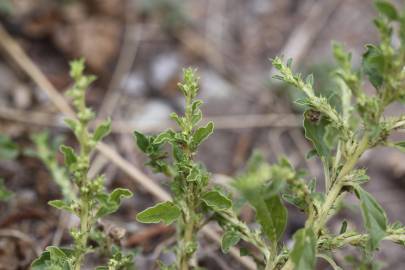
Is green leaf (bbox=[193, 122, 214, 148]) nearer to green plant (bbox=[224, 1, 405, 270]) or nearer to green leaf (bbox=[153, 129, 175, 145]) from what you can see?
green leaf (bbox=[153, 129, 175, 145])

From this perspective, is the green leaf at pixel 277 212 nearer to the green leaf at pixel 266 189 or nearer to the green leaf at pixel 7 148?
the green leaf at pixel 266 189

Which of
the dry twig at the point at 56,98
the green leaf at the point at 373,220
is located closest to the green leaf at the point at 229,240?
the green leaf at the point at 373,220

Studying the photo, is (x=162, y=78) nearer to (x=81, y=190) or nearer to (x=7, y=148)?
(x=7, y=148)

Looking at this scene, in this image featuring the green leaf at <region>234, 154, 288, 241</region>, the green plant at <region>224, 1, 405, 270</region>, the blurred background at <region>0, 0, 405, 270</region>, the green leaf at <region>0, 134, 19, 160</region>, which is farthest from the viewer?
the blurred background at <region>0, 0, 405, 270</region>

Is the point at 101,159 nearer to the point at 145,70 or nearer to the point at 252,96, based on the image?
the point at 145,70

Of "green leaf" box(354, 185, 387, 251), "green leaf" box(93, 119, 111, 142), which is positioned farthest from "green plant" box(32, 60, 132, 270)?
"green leaf" box(354, 185, 387, 251)

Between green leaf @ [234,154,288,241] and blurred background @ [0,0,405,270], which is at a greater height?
blurred background @ [0,0,405,270]

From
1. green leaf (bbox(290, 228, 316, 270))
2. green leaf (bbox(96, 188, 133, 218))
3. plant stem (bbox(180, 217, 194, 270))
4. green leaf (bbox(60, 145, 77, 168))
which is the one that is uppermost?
green leaf (bbox(60, 145, 77, 168))
